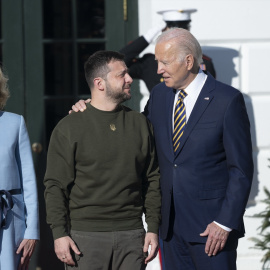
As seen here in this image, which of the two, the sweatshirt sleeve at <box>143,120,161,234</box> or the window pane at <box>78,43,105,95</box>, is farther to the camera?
the window pane at <box>78,43,105,95</box>

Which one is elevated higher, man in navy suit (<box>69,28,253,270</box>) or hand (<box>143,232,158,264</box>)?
man in navy suit (<box>69,28,253,270</box>)

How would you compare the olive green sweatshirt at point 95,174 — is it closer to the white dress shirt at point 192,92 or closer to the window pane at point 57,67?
the white dress shirt at point 192,92

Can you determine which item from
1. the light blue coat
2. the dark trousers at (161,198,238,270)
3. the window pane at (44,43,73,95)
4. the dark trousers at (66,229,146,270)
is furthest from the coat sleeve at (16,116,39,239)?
the window pane at (44,43,73,95)

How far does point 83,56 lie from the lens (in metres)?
6.12

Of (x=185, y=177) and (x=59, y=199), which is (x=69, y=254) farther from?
(x=185, y=177)

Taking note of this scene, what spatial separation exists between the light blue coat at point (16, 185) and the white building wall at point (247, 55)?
2295mm

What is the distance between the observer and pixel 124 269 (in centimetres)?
376

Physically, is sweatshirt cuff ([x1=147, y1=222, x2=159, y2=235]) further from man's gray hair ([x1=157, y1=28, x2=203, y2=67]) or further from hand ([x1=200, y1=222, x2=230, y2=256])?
man's gray hair ([x1=157, y1=28, x2=203, y2=67])

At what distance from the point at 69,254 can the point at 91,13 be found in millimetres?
2878

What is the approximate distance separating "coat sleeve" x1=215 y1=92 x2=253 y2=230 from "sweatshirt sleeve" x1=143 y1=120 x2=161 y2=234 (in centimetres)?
31

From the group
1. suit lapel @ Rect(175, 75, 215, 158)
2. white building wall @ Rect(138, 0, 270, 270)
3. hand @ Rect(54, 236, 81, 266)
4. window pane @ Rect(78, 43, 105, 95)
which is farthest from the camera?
window pane @ Rect(78, 43, 105, 95)

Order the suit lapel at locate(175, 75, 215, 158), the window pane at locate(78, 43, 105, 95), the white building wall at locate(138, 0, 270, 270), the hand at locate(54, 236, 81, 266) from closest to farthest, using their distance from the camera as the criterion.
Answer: the hand at locate(54, 236, 81, 266) → the suit lapel at locate(175, 75, 215, 158) → the white building wall at locate(138, 0, 270, 270) → the window pane at locate(78, 43, 105, 95)

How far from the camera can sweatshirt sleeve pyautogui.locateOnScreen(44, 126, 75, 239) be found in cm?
373

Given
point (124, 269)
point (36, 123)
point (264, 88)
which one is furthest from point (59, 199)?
point (264, 88)
